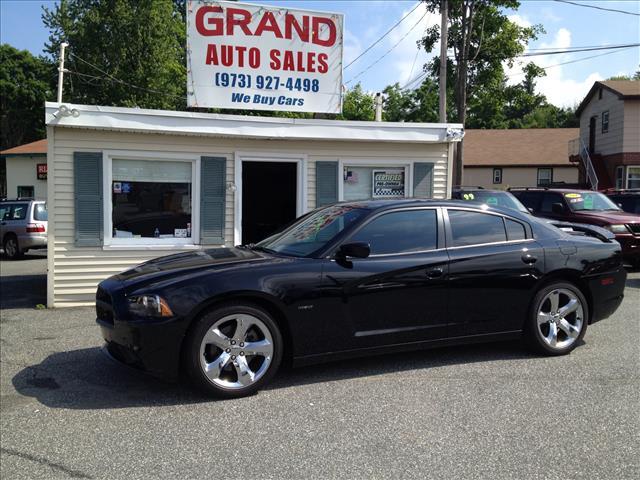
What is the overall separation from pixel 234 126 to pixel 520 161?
108 feet

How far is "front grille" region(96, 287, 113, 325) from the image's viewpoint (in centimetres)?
461

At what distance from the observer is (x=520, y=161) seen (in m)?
38.0

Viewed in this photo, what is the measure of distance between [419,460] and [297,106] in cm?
723

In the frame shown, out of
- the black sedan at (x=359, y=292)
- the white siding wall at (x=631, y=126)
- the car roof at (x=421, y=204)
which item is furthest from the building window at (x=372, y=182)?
the white siding wall at (x=631, y=126)

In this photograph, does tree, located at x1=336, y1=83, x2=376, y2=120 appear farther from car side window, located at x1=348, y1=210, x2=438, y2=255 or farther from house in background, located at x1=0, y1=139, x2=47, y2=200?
car side window, located at x1=348, y1=210, x2=438, y2=255

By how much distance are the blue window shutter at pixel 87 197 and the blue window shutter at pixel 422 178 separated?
5004mm

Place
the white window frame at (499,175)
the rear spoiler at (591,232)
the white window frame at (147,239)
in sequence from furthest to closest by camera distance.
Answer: the white window frame at (499,175) → the white window frame at (147,239) → the rear spoiler at (591,232)

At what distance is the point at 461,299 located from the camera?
5164 mm

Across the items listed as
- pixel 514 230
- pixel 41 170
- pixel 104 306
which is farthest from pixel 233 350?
pixel 41 170

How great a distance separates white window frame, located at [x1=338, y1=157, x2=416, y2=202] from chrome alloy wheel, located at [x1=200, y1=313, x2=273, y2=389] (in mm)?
5225

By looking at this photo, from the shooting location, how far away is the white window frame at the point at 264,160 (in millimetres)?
9102

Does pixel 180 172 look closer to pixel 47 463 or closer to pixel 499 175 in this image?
pixel 47 463

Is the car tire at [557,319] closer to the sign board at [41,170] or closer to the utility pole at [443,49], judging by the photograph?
the utility pole at [443,49]

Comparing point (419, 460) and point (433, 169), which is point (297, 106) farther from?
point (419, 460)
